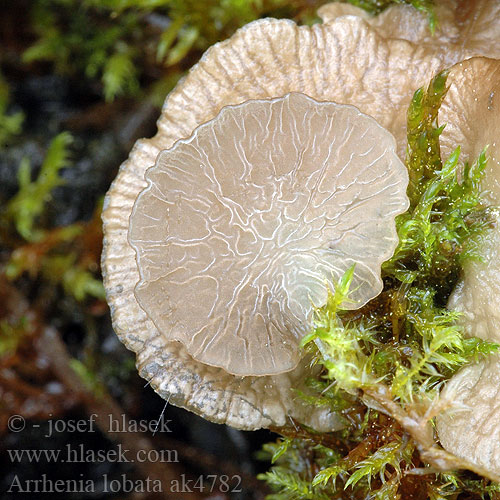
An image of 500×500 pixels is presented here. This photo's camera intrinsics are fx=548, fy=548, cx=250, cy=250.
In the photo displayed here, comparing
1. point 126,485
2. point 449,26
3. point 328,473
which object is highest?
point 449,26

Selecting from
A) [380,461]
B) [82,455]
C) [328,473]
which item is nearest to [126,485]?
[82,455]

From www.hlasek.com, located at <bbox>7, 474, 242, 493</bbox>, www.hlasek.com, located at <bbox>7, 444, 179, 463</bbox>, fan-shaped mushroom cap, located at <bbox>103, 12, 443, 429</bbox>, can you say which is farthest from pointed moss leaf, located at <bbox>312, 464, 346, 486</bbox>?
www.hlasek.com, located at <bbox>7, 444, 179, 463</bbox>

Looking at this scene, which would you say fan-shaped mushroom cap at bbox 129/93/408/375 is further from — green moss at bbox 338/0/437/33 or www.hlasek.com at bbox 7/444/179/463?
www.hlasek.com at bbox 7/444/179/463

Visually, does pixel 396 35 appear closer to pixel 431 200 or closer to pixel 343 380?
pixel 431 200

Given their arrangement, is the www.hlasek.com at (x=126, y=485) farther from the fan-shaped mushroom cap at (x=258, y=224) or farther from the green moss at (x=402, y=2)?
the green moss at (x=402, y=2)

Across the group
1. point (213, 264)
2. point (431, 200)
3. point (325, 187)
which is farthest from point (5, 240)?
point (431, 200)

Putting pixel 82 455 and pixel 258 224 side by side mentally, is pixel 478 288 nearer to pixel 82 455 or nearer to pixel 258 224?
pixel 258 224

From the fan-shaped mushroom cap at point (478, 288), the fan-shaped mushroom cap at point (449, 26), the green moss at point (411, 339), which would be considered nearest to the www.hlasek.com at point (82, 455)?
the green moss at point (411, 339)
